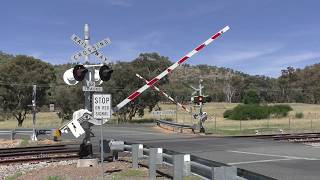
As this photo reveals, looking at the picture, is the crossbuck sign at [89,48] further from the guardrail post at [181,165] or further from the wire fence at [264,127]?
the wire fence at [264,127]

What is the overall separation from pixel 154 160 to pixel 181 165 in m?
2.13

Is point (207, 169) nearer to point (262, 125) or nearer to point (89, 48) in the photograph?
point (89, 48)

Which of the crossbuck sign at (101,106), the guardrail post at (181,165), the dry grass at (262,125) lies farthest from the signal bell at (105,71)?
the dry grass at (262,125)

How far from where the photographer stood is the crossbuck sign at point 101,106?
1334 centimetres

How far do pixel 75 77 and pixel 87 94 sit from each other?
3.15ft

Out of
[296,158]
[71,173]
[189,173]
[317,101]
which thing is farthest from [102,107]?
[317,101]

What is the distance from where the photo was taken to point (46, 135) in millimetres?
38781

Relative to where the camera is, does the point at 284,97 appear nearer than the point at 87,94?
No

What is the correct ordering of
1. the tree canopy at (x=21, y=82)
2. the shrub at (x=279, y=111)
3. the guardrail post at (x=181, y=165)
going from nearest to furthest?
the guardrail post at (x=181, y=165) < the tree canopy at (x=21, y=82) < the shrub at (x=279, y=111)

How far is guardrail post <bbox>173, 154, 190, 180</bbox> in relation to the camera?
11.3 m

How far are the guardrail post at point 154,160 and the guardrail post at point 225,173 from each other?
15.0ft

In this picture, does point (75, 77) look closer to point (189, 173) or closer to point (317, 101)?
point (189, 173)

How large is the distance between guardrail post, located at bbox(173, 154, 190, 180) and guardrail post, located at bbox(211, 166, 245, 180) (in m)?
2.40

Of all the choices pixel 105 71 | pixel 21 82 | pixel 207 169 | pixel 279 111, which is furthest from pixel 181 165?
pixel 279 111
